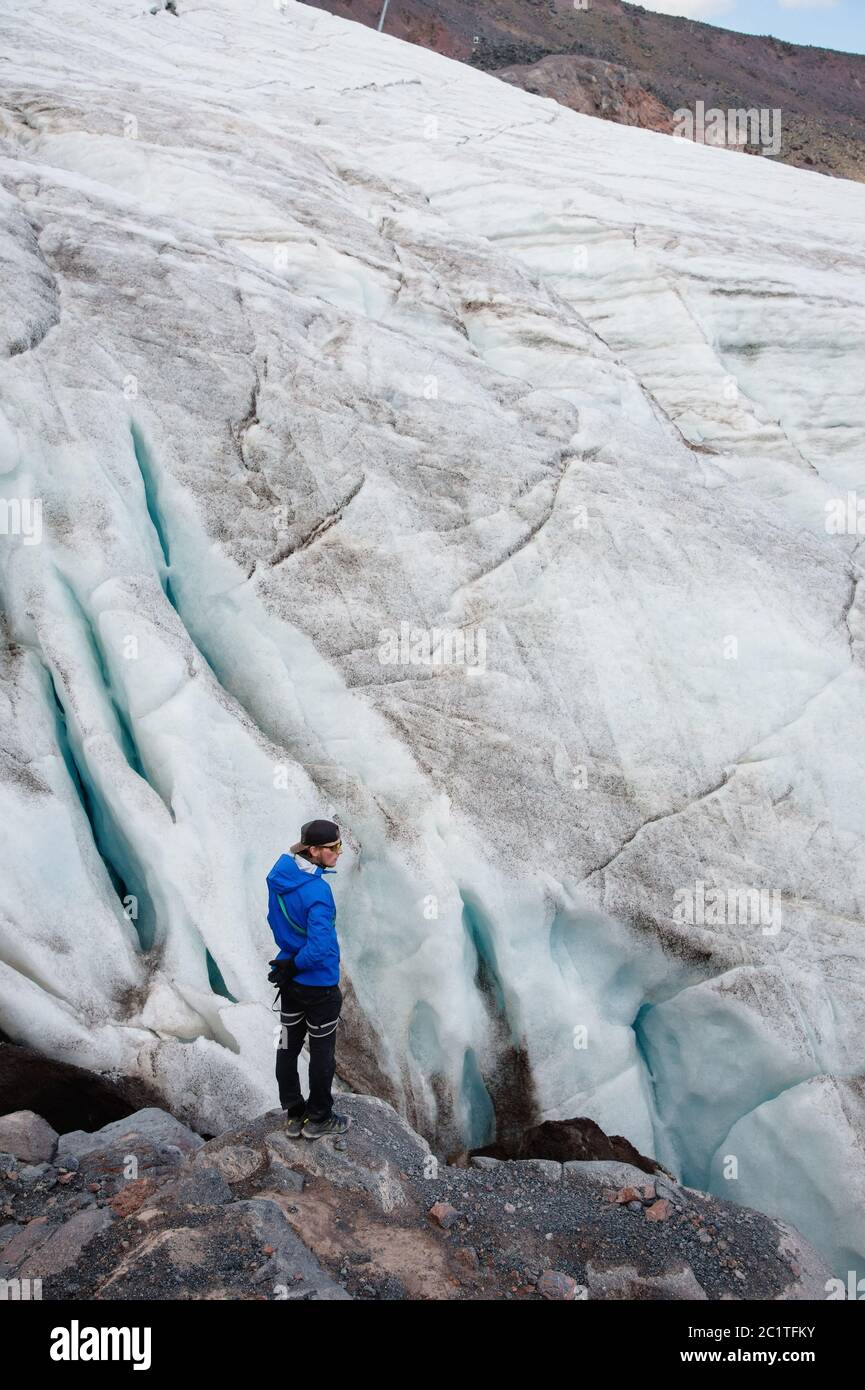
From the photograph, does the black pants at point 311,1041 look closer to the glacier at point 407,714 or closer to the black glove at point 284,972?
the black glove at point 284,972

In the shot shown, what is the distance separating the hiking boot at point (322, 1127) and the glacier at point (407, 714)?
57.4 inches

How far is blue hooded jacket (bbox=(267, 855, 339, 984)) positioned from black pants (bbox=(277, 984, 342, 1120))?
0.12 m

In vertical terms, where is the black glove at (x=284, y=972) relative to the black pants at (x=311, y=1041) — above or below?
above

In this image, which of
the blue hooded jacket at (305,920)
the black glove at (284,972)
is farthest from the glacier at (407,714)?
the blue hooded jacket at (305,920)

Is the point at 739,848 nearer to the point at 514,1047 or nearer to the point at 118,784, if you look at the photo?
the point at 514,1047

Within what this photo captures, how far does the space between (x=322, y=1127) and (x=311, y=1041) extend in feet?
2.00

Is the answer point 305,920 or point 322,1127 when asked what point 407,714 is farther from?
point 322,1127

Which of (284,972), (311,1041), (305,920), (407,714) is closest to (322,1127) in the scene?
(311,1041)

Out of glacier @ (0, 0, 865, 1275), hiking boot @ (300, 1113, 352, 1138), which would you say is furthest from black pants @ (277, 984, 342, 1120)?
glacier @ (0, 0, 865, 1275)

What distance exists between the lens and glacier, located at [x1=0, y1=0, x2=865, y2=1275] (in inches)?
356

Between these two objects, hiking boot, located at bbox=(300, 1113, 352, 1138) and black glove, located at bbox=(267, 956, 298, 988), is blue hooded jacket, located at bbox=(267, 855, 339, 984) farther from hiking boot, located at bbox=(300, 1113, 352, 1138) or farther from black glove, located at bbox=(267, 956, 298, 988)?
hiking boot, located at bbox=(300, 1113, 352, 1138)

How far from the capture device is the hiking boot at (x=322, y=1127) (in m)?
6.77

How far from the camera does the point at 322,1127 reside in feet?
22.3

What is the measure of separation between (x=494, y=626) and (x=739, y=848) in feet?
12.2
